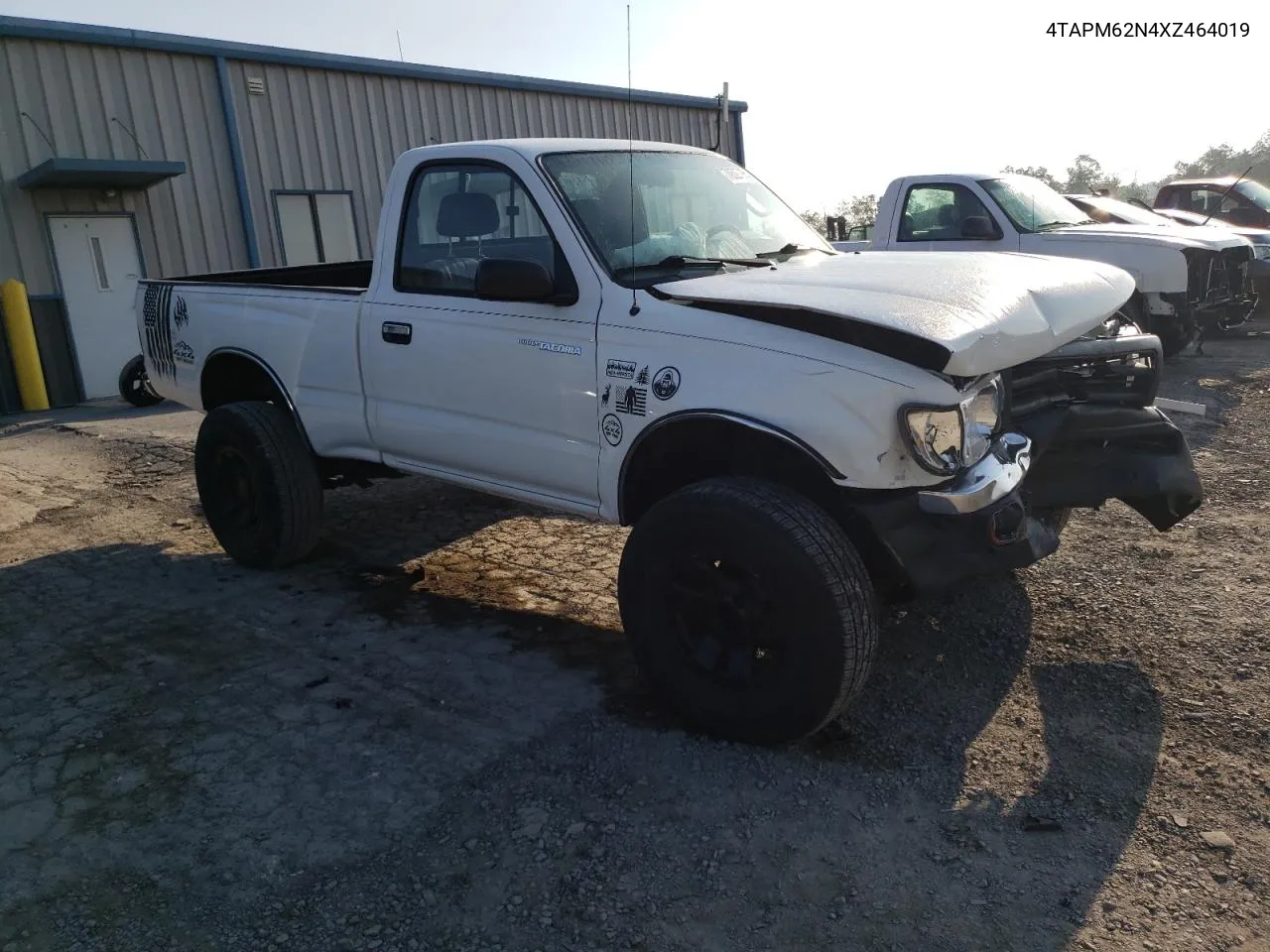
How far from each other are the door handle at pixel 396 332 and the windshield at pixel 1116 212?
842cm

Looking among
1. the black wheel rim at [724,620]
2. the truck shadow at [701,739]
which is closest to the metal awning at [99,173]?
the truck shadow at [701,739]

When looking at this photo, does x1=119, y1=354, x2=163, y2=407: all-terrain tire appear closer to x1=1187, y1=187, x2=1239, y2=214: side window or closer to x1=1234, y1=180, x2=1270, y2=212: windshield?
x1=1187, y1=187, x2=1239, y2=214: side window

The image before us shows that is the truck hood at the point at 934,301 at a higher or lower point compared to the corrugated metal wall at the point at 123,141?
lower

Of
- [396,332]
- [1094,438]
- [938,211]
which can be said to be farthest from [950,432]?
[938,211]

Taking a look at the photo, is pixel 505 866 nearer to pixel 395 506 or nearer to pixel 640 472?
pixel 640 472

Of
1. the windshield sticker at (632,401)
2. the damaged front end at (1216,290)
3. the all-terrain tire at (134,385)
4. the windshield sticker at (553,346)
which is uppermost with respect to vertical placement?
the windshield sticker at (553,346)

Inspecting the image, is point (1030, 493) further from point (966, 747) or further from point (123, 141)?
point (123, 141)

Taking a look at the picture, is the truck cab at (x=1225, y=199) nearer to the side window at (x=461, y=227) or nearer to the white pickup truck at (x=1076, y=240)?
the white pickup truck at (x=1076, y=240)

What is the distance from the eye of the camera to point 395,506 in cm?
638

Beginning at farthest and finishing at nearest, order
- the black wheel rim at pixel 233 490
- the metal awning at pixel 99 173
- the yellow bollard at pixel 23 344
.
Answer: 1. the yellow bollard at pixel 23 344
2. the metal awning at pixel 99 173
3. the black wheel rim at pixel 233 490

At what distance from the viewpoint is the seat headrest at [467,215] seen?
4141 millimetres

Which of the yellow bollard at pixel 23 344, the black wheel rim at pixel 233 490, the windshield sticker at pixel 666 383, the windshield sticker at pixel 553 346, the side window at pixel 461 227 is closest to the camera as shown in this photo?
the windshield sticker at pixel 666 383

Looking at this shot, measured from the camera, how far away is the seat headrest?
4141 mm

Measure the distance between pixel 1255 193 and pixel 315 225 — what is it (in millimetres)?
13206
